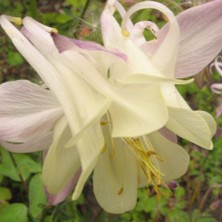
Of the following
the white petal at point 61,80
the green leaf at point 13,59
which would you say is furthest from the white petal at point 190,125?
the green leaf at point 13,59

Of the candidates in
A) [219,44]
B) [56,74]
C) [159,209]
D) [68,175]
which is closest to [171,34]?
[219,44]

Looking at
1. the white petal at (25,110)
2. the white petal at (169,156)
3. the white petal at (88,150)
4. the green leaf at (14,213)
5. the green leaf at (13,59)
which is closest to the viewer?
the white petal at (88,150)

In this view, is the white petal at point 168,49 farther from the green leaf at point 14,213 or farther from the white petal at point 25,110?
the green leaf at point 14,213

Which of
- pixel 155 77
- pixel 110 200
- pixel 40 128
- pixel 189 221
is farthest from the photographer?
pixel 189 221

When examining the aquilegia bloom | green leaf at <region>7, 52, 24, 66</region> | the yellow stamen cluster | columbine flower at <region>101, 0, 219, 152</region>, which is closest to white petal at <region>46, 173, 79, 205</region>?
the aquilegia bloom

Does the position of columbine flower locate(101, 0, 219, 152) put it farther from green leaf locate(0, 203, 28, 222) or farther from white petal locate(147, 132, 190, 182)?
green leaf locate(0, 203, 28, 222)

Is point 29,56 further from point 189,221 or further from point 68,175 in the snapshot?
point 189,221
